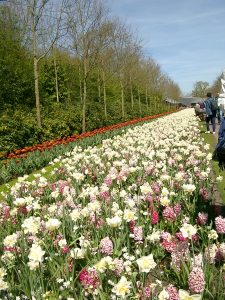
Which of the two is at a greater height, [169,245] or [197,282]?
[197,282]

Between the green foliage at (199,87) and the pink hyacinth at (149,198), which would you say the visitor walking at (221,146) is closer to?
the pink hyacinth at (149,198)

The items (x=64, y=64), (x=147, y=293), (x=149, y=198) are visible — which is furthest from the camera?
(x=64, y=64)

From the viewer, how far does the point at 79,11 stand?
1662 cm

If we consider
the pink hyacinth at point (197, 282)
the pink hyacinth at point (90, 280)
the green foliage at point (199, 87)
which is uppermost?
the green foliage at point (199, 87)

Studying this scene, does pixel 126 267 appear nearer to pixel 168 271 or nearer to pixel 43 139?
pixel 168 271

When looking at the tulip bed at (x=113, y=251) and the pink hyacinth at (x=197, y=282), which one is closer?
the pink hyacinth at (x=197, y=282)

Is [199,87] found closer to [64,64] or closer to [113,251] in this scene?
[64,64]

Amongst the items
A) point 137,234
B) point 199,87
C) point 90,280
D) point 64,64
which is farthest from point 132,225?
point 199,87

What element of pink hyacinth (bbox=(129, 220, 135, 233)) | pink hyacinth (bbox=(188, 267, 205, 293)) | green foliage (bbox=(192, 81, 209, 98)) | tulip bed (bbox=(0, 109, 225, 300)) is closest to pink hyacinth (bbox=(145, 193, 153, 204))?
tulip bed (bbox=(0, 109, 225, 300))

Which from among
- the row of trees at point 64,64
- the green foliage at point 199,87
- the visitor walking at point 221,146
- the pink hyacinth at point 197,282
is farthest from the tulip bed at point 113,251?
the green foliage at point 199,87

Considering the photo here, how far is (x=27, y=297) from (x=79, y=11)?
15.7m

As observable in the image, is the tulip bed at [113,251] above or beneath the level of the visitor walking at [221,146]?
beneath

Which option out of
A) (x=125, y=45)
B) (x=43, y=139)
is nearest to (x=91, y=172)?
(x=43, y=139)

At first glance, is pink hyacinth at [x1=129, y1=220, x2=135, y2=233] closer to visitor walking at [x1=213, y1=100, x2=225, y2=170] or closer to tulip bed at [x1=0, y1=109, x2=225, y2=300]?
tulip bed at [x1=0, y1=109, x2=225, y2=300]
